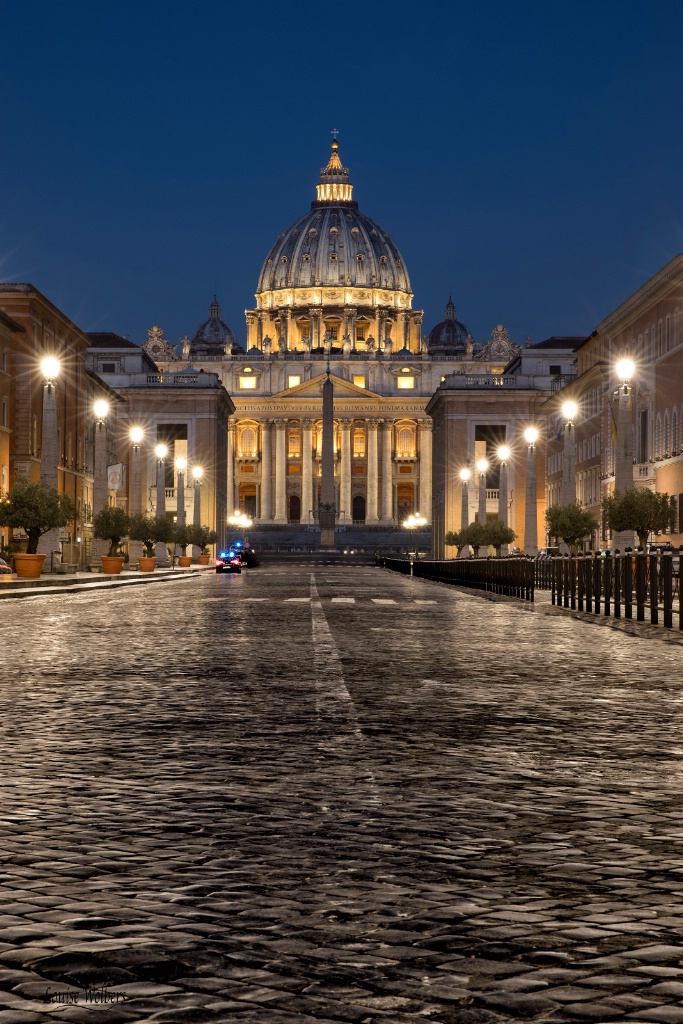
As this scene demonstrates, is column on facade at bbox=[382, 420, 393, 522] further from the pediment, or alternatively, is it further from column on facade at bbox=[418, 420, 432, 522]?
the pediment

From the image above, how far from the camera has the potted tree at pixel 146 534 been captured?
2650 inches

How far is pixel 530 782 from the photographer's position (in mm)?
7656

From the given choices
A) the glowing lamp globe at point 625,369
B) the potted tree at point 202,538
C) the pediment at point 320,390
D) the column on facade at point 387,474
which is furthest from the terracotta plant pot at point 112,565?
the column on facade at point 387,474

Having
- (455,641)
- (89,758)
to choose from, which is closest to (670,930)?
(89,758)

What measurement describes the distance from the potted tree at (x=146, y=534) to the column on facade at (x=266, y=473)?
10184cm

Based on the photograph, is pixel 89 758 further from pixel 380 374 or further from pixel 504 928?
pixel 380 374

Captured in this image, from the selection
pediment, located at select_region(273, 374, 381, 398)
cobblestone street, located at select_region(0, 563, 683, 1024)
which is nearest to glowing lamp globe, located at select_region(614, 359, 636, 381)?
cobblestone street, located at select_region(0, 563, 683, 1024)

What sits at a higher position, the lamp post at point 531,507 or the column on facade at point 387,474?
the column on facade at point 387,474

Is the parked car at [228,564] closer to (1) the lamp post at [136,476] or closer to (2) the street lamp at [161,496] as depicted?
(1) the lamp post at [136,476]

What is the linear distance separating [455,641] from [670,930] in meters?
14.2

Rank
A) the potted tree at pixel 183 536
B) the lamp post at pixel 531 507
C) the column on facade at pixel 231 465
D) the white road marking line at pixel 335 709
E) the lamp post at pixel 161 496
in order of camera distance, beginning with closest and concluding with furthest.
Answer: the white road marking line at pixel 335 709
the lamp post at pixel 531 507
the lamp post at pixel 161 496
the potted tree at pixel 183 536
the column on facade at pixel 231 465

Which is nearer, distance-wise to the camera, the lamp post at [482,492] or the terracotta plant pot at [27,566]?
the terracotta plant pot at [27,566]

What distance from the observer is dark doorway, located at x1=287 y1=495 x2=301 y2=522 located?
191125 mm

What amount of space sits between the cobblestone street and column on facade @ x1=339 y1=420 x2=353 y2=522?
172m
